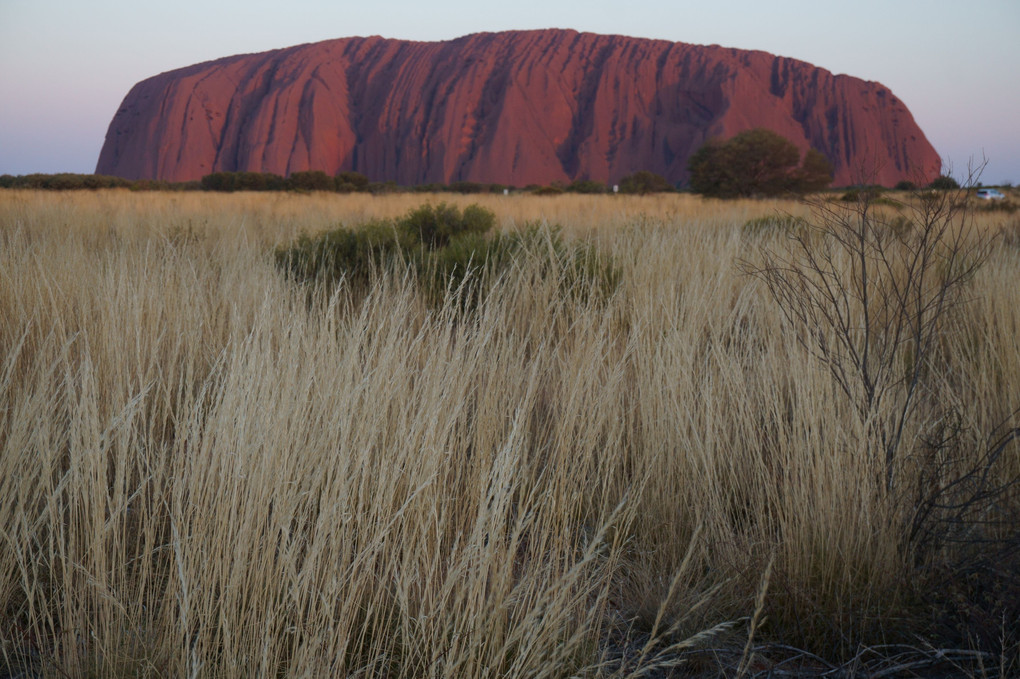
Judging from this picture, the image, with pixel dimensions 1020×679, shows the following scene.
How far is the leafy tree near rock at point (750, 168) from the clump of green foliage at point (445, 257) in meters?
18.3

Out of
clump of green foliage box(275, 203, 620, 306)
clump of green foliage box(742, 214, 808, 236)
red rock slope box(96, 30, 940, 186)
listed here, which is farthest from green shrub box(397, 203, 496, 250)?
red rock slope box(96, 30, 940, 186)

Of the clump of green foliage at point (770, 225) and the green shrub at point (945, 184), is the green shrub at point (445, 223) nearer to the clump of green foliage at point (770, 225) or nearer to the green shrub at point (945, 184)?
the clump of green foliage at point (770, 225)

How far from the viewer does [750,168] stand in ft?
78.4

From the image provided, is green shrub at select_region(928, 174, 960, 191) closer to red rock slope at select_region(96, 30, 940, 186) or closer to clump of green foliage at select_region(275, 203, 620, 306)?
clump of green foliage at select_region(275, 203, 620, 306)

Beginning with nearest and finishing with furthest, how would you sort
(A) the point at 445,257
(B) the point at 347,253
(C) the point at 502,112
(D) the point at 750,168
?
(A) the point at 445,257 < (B) the point at 347,253 < (D) the point at 750,168 < (C) the point at 502,112

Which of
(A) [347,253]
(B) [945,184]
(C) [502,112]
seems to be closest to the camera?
(B) [945,184]

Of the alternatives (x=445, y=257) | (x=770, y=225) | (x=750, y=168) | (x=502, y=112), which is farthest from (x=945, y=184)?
(x=502, y=112)

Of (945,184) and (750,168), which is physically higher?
(750,168)

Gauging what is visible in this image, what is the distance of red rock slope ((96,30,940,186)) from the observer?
56594 mm

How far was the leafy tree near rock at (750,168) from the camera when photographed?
23.2m

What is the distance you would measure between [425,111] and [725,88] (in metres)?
27.3

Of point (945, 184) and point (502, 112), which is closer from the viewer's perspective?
point (945, 184)

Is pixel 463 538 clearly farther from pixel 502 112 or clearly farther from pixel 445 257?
pixel 502 112

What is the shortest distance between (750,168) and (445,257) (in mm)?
21903
